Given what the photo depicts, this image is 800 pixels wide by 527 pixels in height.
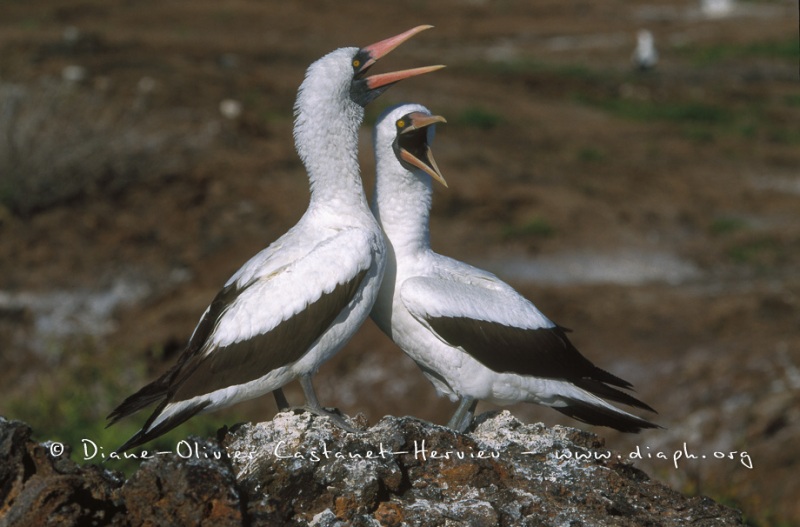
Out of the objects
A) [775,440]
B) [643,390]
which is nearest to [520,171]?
[643,390]

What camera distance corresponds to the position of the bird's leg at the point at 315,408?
184 inches

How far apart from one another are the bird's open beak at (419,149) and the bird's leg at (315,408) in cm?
123

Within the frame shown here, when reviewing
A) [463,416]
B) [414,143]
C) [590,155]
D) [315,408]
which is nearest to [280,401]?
[315,408]

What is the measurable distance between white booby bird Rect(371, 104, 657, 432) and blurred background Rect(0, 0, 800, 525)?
199cm

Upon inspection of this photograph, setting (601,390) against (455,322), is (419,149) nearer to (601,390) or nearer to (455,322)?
(455,322)

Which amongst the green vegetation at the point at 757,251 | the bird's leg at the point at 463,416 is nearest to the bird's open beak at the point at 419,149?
the bird's leg at the point at 463,416

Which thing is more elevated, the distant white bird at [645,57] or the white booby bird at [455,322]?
the white booby bird at [455,322]

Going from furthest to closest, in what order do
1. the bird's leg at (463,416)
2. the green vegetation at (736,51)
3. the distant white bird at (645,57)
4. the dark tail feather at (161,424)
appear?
the green vegetation at (736,51), the distant white bird at (645,57), the bird's leg at (463,416), the dark tail feather at (161,424)

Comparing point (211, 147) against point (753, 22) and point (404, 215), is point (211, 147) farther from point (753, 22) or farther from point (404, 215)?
point (753, 22)

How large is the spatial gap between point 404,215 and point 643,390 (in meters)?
5.21

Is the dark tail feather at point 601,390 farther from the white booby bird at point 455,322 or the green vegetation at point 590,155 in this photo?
the green vegetation at point 590,155

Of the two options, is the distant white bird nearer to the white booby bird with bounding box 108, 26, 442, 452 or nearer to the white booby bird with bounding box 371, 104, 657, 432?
the white booby bird with bounding box 371, 104, 657, 432

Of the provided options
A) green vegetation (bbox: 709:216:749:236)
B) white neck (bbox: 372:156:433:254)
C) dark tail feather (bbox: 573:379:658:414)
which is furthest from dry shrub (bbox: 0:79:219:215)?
dark tail feather (bbox: 573:379:658:414)

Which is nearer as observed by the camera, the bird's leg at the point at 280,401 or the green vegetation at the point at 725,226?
the bird's leg at the point at 280,401
